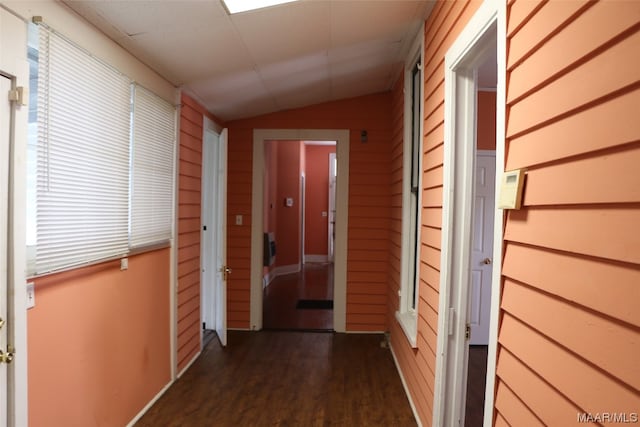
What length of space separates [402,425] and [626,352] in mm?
2068

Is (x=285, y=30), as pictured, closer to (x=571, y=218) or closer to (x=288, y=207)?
(x=571, y=218)

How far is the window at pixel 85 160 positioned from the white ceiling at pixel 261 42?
0.84ft

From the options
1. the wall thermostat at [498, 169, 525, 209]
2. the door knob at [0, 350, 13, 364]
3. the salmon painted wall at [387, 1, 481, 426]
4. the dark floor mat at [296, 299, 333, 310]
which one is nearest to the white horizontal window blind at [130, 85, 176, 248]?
the door knob at [0, 350, 13, 364]

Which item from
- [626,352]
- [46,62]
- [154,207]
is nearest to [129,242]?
[154,207]

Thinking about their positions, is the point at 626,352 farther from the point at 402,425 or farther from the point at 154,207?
the point at 154,207

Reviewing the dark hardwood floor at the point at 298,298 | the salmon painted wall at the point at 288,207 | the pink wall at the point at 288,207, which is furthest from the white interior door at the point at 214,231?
the pink wall at the point at 288,207

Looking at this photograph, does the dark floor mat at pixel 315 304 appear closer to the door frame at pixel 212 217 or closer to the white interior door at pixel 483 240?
the door frame at pixel 212 217

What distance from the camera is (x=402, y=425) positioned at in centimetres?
245

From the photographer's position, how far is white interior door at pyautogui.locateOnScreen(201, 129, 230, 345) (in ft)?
11.7

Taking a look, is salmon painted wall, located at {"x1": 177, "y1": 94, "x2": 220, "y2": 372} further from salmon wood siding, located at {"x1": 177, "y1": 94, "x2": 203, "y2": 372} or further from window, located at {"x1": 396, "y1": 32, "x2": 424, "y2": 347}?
window, located at {"x1": 396, "y1": 32, "x2": 424, "y2": 347}


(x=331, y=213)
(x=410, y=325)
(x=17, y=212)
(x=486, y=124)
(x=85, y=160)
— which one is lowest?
(x=410, y=325)

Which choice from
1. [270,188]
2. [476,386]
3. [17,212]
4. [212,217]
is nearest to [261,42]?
[17,212]

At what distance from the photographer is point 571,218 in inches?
34.9

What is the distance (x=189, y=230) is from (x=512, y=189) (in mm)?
2703
